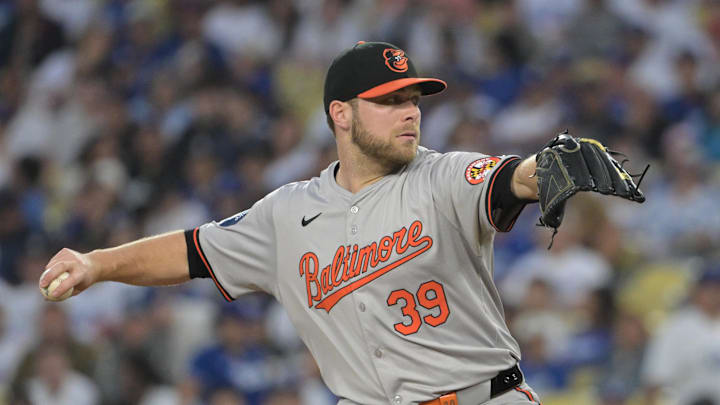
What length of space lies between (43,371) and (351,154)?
4.55 meters

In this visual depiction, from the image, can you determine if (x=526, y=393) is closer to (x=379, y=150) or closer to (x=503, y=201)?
(x=503, y=201)

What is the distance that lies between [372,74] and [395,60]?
9 cm

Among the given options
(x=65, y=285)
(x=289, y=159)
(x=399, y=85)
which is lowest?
(x=289, y=159)

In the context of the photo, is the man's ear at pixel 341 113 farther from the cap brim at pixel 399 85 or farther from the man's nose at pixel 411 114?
the man's nose at pixel 411 114

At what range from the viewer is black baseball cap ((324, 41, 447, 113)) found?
11.5ft

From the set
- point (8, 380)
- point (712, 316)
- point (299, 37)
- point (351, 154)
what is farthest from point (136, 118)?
point (351, 154)

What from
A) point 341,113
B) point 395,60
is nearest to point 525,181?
point 395,60

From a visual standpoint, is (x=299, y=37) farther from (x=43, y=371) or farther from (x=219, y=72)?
(x=43, y=371)

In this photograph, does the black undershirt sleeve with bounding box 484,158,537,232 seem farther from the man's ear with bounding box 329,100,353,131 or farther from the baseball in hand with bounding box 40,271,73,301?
the baseball in hand with bounding box 40,271,73,301

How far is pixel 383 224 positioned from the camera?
11.3ft

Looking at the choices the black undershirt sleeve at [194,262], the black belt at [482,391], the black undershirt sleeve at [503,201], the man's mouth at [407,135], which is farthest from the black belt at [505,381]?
the black undershirt sleeve at [194,262]

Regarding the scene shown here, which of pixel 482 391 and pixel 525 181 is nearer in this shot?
pixel 525 181

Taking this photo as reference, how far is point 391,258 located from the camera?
11.1ft

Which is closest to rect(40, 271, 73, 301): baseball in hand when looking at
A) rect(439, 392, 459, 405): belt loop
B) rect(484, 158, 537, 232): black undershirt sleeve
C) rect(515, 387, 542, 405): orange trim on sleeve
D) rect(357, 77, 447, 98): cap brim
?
rect(357, 77, 447, 98): cap brim
